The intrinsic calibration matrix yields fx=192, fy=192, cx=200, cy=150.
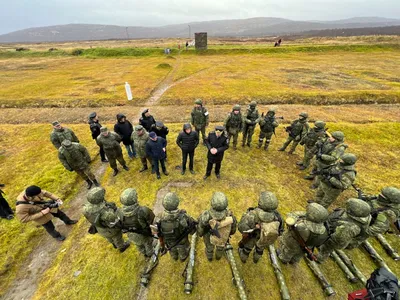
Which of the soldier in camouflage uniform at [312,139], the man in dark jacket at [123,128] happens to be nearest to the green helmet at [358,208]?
the soldier in camouflage uniform at [312,139]

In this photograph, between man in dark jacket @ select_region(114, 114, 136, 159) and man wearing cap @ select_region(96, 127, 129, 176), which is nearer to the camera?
man wearing cap @ select_region(96, 127, 129, 176)

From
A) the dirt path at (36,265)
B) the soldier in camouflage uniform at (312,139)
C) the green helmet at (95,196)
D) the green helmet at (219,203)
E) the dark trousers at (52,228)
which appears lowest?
the dirt path at (36,265)

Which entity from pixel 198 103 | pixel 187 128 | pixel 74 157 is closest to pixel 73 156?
pixel 74 157

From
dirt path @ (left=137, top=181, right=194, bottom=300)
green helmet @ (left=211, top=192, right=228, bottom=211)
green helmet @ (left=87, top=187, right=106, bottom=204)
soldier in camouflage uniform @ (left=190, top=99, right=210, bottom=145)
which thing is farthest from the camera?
soldier in camouflage uniform @ (left=190, top=99, right=210, bottom=145)

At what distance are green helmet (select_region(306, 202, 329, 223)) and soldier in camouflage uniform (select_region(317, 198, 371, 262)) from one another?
0.78 m

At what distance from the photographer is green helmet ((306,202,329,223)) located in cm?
472

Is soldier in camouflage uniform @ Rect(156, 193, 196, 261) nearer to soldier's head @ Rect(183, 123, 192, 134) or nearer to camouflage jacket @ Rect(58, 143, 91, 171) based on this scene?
soldier's head @ Rect(183, 123, 192, 134)

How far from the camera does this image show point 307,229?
4.95 meters

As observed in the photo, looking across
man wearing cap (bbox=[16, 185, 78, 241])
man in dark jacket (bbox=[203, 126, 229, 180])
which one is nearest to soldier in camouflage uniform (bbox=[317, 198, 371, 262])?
man in dark jacket (bbox=[203, 126, 229, 180])

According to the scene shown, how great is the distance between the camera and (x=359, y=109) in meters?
19.1

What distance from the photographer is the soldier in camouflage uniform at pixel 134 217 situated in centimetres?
532

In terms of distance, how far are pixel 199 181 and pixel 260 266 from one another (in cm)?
486

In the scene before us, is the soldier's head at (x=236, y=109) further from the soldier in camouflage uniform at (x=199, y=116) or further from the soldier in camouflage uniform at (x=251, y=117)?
the soldier in camouflage uniform at (x=199, y=116)

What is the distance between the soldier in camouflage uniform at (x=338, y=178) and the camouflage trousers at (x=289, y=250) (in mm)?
3154
